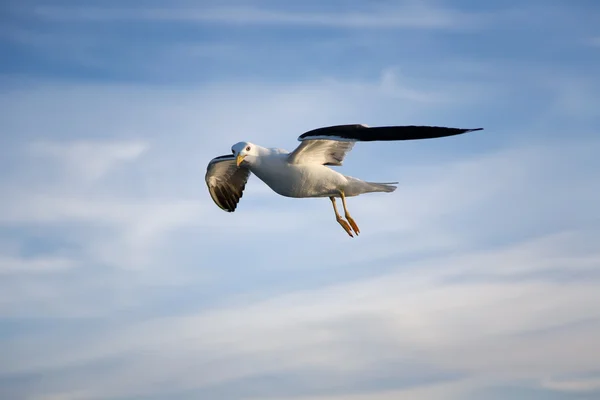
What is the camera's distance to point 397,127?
17359 mm

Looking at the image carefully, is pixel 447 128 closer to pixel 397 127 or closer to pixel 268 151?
pixel 397 127

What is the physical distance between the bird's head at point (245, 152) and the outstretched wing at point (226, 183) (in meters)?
3.25

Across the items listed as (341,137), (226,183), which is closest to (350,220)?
(341,137)

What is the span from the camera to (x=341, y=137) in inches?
697

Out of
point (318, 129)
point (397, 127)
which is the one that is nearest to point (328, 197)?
point (318, 129)

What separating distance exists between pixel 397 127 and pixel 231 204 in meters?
8.99

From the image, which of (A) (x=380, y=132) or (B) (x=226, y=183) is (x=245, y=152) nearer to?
(B) (x=226, y=183)

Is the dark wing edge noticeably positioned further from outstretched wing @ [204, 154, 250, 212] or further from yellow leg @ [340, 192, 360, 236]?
outstretched wing @ [204, 154, 250, 212]

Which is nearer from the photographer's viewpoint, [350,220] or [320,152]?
[320,152]

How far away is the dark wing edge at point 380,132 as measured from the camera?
16.7 m

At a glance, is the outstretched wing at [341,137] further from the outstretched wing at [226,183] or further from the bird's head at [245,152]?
the outstretched wing at [226,183]

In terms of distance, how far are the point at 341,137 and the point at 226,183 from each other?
308 inches

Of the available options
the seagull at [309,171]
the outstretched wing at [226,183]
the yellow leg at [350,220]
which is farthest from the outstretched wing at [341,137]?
the outstretched wing at [226,183]

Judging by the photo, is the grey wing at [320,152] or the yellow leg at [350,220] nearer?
the grey wing at [320,152]
